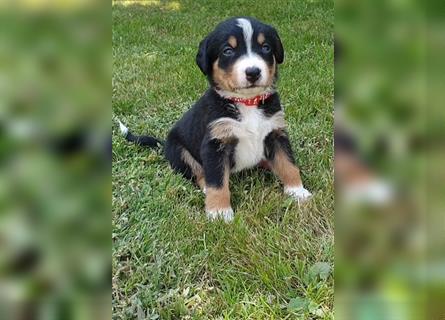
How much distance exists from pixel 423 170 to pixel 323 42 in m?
6.15

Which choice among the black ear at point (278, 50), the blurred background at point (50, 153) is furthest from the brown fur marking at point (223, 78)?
the blurred background at point (50, 153)

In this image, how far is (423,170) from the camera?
2.17 feet

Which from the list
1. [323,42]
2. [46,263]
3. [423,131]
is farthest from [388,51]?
[323,42]

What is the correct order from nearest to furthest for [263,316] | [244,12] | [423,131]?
1. [423,131]
2. [263,316]
3. [244,12]

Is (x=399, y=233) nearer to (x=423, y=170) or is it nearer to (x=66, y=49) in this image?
(x=423, y=170)

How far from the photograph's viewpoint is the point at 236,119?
10.6 feet

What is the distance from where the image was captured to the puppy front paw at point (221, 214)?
285cm

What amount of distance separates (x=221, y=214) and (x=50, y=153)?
2214 millimetres

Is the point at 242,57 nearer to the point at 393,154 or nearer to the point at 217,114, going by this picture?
the point at 217,114

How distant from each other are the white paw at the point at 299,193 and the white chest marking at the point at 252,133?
0.93 feet

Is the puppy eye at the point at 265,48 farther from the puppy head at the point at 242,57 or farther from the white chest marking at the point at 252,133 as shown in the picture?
the white chest marking at the point at 252,133

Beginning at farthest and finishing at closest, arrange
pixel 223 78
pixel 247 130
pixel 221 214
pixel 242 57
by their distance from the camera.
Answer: pixel 247 130
pixel 223 78
pixel 242 57
pixel 221 214

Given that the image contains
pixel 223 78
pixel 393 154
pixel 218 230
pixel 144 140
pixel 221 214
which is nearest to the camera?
pixel 393 154

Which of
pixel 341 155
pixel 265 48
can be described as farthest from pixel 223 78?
pixel 341 155
